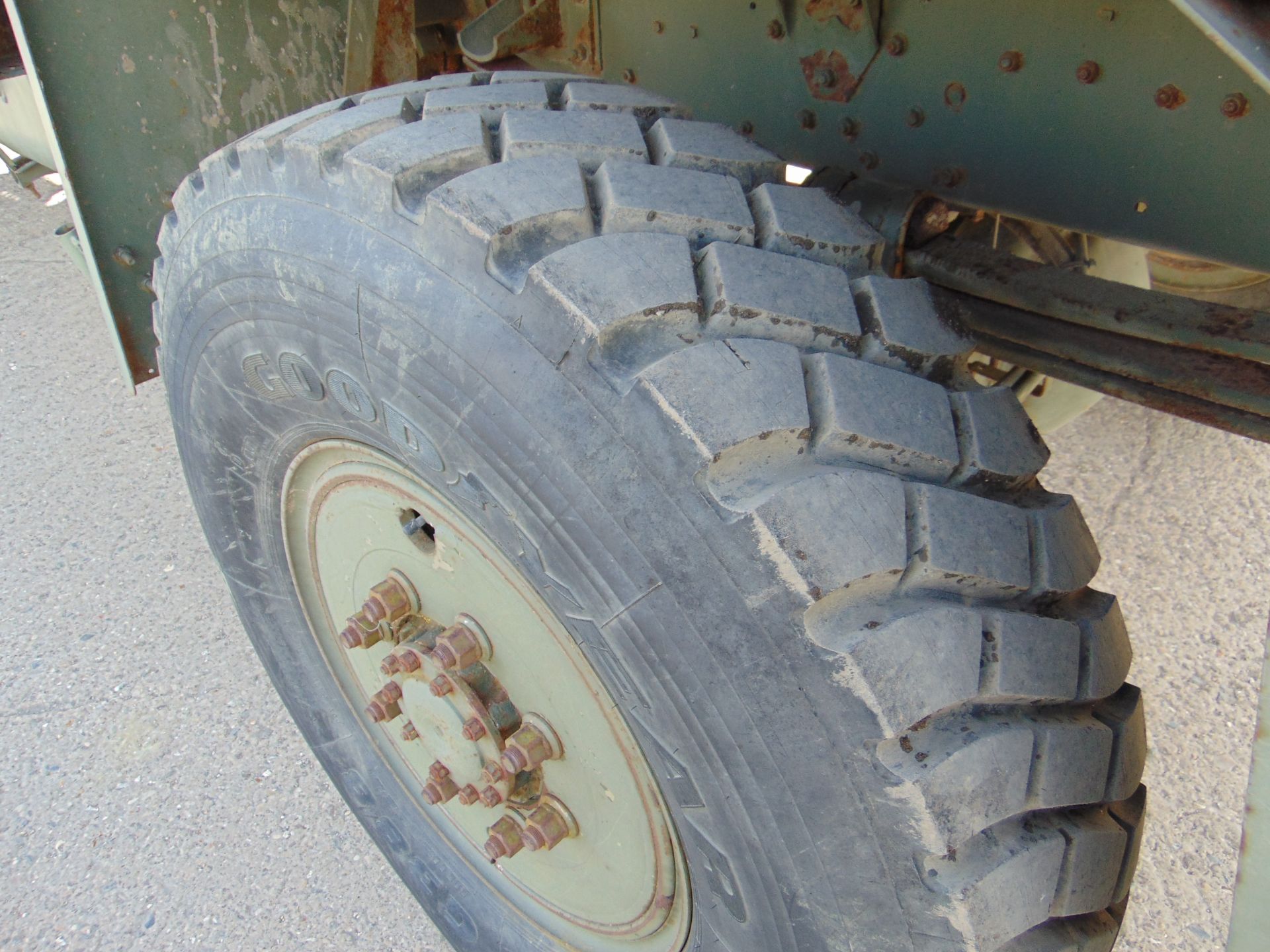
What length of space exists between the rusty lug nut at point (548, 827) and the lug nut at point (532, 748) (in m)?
0.09

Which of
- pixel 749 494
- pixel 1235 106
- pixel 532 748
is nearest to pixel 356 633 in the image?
pixel 532 748

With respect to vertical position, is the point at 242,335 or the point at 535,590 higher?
the point at 242,335

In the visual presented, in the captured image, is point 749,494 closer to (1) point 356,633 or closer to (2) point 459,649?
(2) point 459,649

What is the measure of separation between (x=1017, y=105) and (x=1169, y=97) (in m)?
0.17

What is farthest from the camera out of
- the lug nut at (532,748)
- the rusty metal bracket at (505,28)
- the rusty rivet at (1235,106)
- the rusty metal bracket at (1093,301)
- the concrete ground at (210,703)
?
the concrete ground at (210,703)

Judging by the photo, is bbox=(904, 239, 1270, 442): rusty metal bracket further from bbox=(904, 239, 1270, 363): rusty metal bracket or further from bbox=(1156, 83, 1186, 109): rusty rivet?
bbox=(1156, 83, 1186, 109): rusty rivet

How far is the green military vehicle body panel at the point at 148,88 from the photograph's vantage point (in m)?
1.45

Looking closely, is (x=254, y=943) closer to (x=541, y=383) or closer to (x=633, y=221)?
(x=541, y=383)

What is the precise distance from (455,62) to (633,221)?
1.19m

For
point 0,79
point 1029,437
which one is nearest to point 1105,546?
point 1029,437

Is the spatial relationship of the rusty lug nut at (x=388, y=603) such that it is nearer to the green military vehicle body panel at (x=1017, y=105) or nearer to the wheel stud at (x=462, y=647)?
the wheel stud at (x=462, y=647)

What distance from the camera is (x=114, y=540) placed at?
242 centimetres

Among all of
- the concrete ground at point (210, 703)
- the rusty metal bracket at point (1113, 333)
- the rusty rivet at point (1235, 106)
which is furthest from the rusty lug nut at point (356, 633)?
the rusty rivet at point (1235, 106)

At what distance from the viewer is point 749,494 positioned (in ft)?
2.74
